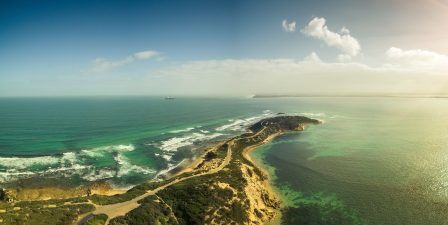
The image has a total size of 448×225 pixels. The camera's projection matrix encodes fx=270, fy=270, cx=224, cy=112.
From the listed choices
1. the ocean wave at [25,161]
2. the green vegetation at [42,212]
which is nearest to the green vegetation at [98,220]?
the green vegetation at [42,212]

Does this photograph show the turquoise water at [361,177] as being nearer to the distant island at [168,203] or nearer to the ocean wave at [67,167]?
the distant island at [168,203]

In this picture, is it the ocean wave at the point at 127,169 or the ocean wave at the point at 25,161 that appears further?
the ocean wave at the point at 25,161

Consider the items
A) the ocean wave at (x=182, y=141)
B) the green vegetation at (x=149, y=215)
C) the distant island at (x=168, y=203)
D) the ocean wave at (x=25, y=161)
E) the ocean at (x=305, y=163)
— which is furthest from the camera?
the ocean wave at (x=182, y=141)

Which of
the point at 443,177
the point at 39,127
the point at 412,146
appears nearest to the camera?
the point at 443,177

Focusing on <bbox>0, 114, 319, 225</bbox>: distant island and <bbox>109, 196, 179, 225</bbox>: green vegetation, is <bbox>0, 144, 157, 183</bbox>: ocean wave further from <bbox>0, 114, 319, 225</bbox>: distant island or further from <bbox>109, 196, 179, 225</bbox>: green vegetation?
<bbox>109, 196, 179, 225</bbox>: green vegetation

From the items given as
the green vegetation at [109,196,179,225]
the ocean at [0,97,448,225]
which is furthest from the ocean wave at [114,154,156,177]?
the green vegetation at [109,196,179,225]

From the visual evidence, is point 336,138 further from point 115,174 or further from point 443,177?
point 115,174

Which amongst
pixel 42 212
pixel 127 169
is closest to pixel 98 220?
pixel 42 212

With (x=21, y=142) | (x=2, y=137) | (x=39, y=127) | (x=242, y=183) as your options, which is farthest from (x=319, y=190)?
(x=39, y=127)
